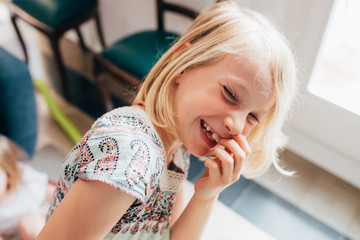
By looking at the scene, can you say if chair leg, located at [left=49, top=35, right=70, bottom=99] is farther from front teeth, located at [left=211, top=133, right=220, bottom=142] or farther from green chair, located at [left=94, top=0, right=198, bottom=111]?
front teeth, located at [left=211, top=133, right=220, bottom=142]

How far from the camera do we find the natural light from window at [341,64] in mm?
1479

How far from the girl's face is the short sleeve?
0.11m

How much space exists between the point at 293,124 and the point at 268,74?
108cm

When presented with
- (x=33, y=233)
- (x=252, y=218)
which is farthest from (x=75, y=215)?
(x=252, y=218)

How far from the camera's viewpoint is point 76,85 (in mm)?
2266

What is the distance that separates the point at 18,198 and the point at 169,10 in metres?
1.17

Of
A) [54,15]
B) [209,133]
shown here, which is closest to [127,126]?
[209,133]

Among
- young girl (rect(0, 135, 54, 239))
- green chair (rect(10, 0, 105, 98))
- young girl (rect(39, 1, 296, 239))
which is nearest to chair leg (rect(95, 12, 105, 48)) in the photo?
Result: green chair (rect(10, 0, 105, 98))

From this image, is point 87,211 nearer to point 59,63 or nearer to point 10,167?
point 10,167

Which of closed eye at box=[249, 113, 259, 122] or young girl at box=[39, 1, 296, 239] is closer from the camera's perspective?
young girl at box=[39, 1, 296, 239]

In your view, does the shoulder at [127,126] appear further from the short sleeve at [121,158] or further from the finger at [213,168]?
the finger at [213,168]

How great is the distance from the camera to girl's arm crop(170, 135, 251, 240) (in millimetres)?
832

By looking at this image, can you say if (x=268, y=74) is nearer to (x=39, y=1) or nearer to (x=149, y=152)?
(x=149, y=152)

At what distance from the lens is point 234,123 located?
31.8 inches
